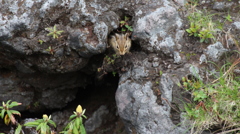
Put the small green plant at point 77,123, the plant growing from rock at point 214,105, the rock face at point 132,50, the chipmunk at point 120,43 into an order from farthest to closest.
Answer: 1. the chipmunk at point 120,43
2. the rock face at point 132,50
3. the plant growing from rock at point 214,105
4. the small green plant at point 77,123

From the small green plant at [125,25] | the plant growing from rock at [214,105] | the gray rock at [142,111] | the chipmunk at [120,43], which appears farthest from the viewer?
the small green plant at [125,25]

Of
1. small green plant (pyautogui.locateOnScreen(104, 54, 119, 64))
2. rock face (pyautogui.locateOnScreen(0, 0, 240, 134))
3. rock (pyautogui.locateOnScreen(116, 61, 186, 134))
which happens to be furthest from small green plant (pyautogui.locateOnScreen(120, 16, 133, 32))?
rock (pyautogui.locateOnScreen(116, 61, 186, 134))

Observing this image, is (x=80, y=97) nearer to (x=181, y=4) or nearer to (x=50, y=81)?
(x=50, y=81)

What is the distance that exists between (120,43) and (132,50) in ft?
1.20

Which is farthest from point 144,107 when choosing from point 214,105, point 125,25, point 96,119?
point 96,119

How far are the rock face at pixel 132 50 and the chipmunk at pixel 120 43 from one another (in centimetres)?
10

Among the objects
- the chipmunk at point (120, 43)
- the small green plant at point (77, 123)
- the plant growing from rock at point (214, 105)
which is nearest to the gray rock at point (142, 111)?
the plant growing from rock at point (214, 105)

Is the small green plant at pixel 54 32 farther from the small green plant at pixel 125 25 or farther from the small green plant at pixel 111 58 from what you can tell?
the small green plant at pixel 125 25

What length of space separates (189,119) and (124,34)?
1.66 metres

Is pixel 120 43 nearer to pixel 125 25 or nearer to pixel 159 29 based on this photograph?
pixel 125 25

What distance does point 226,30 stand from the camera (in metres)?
4.28

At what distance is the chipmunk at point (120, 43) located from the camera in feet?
13.8

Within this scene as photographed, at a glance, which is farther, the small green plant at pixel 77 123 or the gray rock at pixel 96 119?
the gray rock at pixel 96 119

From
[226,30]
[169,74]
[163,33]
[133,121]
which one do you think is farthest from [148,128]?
[226,30]
